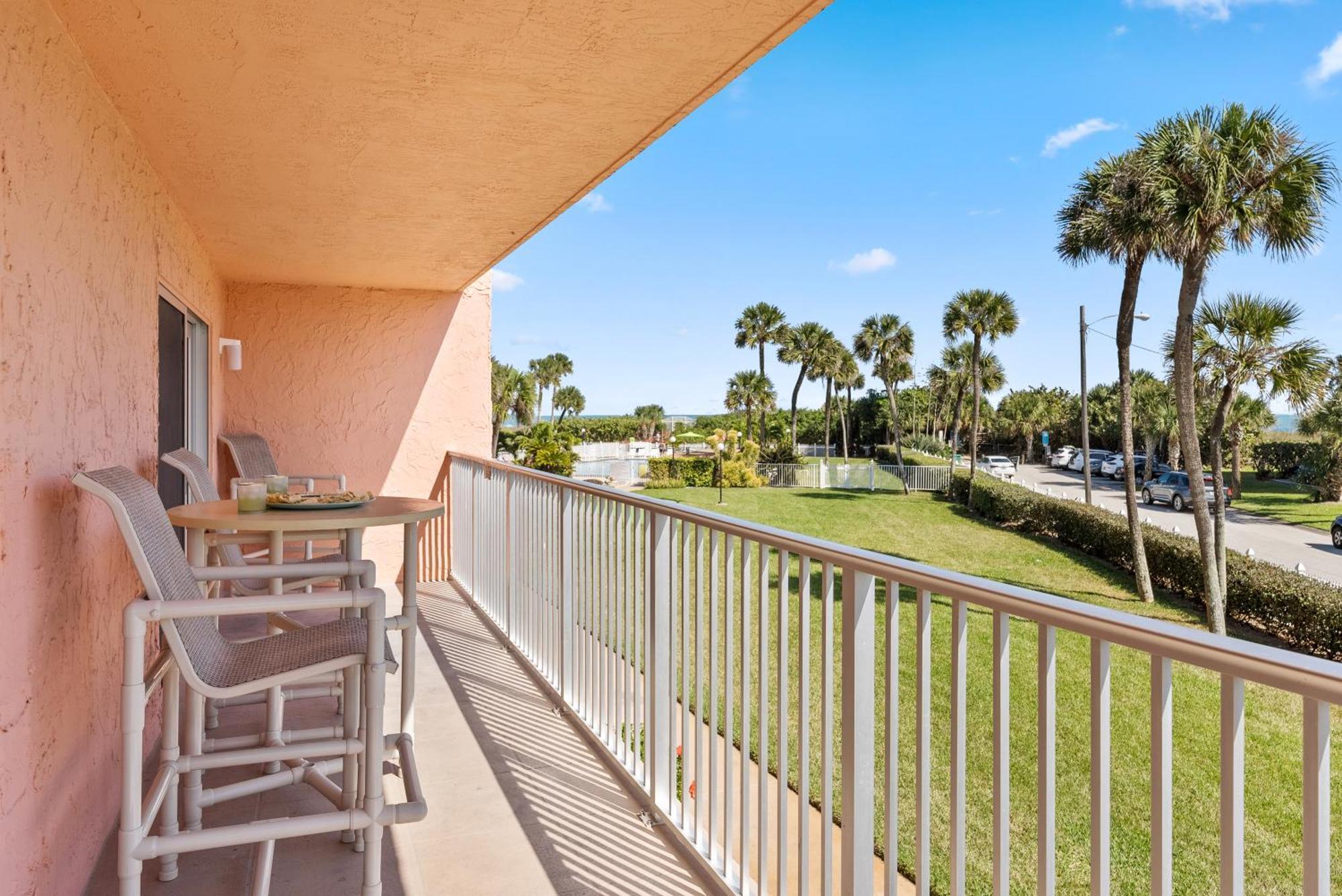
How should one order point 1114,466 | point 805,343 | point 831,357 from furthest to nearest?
point 1114,466 < point 805,343 < point 831,357

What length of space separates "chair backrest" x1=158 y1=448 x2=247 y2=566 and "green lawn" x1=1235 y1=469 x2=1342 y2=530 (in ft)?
93.0

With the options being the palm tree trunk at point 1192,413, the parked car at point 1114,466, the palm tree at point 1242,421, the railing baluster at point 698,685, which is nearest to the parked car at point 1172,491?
the palm tree at point 1242,421

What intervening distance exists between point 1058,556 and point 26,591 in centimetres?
2008

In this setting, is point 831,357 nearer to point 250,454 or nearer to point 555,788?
point 250,454

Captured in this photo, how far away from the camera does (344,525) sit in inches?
85.9

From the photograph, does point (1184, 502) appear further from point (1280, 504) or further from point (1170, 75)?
point (1170, 75)

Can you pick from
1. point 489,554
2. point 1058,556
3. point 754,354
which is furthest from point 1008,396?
point 489,554

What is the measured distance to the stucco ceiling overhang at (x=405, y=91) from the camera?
1914 mm

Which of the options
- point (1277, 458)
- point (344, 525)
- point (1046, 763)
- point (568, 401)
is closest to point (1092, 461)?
point (1277, 458)

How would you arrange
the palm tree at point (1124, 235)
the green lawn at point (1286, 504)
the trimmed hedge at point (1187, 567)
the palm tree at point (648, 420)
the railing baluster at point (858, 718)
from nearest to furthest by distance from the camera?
the railing baluster at point (858, 718) < the trimmed hedge at point (1187, 567) < the palm tree at point (1124, 235) < the green lawn at point (1286, 504) < the palm tree at point (648, 420)

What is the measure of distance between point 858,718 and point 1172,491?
104ft

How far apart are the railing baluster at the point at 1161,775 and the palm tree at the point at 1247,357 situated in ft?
46.0

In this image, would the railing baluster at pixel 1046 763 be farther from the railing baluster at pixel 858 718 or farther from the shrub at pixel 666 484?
the shrub at pixel 666 484

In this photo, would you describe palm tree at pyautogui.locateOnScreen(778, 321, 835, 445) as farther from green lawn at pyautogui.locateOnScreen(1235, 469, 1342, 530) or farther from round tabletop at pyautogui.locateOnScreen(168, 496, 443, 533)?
round tabletop at pyautogui.locateOnScreen(168, 496, 443, 533)
